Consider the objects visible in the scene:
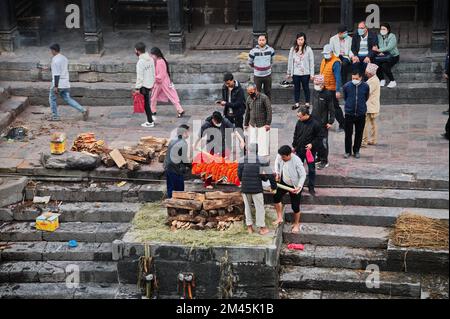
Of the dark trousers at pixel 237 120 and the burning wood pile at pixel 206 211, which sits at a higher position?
the dark trousers at pixel 237 120

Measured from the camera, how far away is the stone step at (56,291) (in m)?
15.2

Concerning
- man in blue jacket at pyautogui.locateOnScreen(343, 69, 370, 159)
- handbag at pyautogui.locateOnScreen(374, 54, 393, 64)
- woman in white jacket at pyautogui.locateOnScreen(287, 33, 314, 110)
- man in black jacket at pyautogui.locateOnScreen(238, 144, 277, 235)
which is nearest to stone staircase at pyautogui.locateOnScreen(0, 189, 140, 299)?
man in black jacket at pyautogui.locateOnScreen(238, 144, 277, 235)

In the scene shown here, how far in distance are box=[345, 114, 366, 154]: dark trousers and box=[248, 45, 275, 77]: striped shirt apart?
2.30 m

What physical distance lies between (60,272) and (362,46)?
7.18m

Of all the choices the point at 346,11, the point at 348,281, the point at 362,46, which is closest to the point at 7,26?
the point at 346,11

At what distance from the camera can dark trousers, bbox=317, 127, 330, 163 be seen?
16.0 m

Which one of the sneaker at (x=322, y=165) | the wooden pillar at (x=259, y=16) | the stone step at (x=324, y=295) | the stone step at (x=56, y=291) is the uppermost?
the wooden pillar at (x=259, y=16)

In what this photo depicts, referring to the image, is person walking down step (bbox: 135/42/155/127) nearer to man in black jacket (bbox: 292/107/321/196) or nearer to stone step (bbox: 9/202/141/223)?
stone step (bbox: 9/202/141/223)

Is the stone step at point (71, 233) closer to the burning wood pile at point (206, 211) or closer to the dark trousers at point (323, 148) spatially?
the burning wood pile at point (206, 211)

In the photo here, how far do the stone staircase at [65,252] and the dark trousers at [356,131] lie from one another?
3.64m

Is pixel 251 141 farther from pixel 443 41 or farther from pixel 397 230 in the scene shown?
pixel 443 41

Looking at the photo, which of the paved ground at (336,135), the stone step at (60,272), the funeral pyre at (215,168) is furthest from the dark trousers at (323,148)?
the stone step at (60,272)

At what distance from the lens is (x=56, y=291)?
50.4 ft

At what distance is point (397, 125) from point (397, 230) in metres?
3.81
